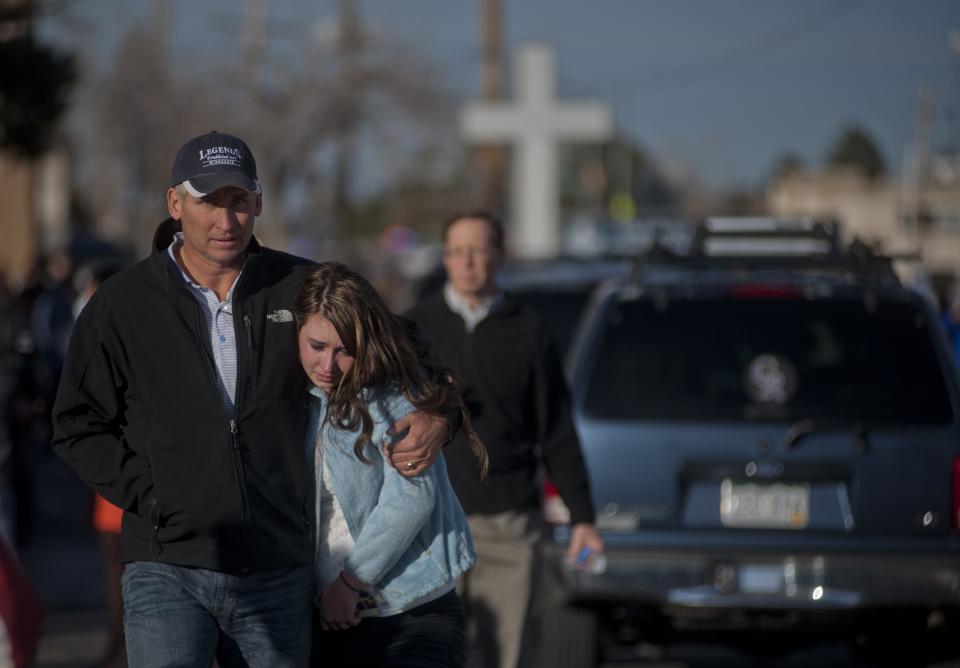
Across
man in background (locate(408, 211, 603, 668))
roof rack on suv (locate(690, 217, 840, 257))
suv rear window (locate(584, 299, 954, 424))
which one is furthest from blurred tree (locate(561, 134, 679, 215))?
man in background (locate(408, 211, 603, 668))

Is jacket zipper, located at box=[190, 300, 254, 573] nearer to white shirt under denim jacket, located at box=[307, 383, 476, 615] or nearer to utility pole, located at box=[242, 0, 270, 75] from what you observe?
white shirt under denim jacket, located at box=[307, 383, 476, 615]

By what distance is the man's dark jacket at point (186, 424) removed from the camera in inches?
141

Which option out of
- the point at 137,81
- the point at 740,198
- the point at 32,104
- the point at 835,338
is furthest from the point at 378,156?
the point at 740,198

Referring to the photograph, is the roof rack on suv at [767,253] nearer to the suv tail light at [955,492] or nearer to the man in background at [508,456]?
the suv tail light at [955,492]

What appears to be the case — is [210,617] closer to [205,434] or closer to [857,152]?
[205,434]

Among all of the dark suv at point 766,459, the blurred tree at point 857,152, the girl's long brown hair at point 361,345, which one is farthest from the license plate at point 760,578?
the blurred tree at point 857,152

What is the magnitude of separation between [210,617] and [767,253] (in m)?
4.63

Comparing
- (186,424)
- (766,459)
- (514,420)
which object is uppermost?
(186,424)

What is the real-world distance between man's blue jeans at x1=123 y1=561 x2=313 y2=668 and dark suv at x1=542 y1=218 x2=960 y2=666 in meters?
2.74

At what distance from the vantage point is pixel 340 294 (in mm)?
3648

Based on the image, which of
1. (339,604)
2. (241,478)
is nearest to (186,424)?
(241,478)

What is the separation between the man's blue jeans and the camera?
357 cm

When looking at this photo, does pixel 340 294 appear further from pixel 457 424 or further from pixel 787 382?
pixel 787 382

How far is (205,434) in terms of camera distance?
357cm
